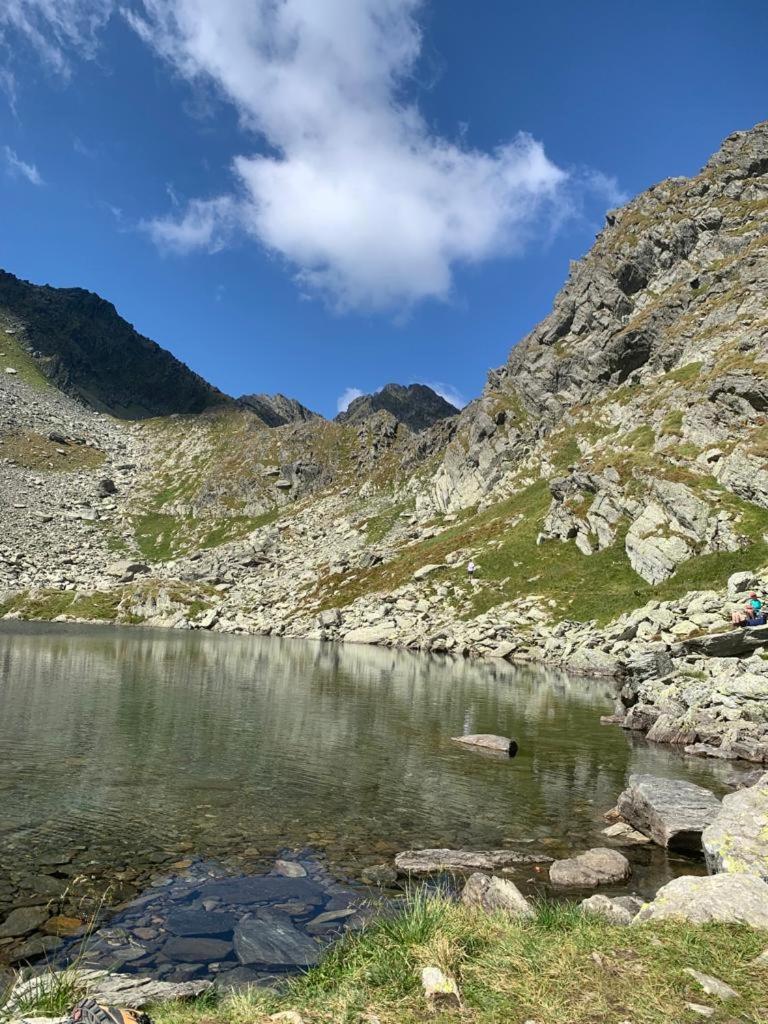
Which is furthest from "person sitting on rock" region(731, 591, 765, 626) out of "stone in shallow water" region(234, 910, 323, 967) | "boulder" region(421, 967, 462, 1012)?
"boulder" region(421, 967, 462, 1012)

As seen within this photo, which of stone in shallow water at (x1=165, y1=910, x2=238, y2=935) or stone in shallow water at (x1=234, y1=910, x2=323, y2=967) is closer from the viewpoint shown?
stone in shallow water at (x1=234, y1=910, x2=323, y2=967)

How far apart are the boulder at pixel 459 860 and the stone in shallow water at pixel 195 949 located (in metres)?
5.33

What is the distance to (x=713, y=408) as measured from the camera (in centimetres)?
8888

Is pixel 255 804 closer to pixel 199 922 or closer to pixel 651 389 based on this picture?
pixel 199 922

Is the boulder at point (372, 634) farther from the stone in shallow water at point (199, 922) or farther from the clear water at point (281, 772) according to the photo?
the stone in shallow water at point (199, 922)

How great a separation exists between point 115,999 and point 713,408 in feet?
320

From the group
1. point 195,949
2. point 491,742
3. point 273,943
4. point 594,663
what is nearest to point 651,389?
point 594,663

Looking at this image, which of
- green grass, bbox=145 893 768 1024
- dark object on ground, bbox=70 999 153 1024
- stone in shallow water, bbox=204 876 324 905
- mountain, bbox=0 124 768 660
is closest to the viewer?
dark object on ground, bbox=70 999 153 1024

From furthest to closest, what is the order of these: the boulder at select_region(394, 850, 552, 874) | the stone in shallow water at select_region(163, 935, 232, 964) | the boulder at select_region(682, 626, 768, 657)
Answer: the boulder at select_region(682, 626, 768, 657), the boulder at select_region(394, 850, 552, 874), the stone in shallow water at select_region(163, 935, 232, 964)

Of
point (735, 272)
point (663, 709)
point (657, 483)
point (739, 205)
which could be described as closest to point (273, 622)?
point (657, 483)

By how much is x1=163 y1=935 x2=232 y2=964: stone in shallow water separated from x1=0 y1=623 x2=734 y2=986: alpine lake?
36 mm

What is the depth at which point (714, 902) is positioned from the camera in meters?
9.93

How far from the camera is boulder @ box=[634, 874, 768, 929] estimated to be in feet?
31.3

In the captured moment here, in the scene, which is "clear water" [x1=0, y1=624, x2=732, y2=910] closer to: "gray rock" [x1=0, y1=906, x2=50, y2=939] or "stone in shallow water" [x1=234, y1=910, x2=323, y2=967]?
"gray rock" [x1=0, y1=906, x2=50, y2=939]
